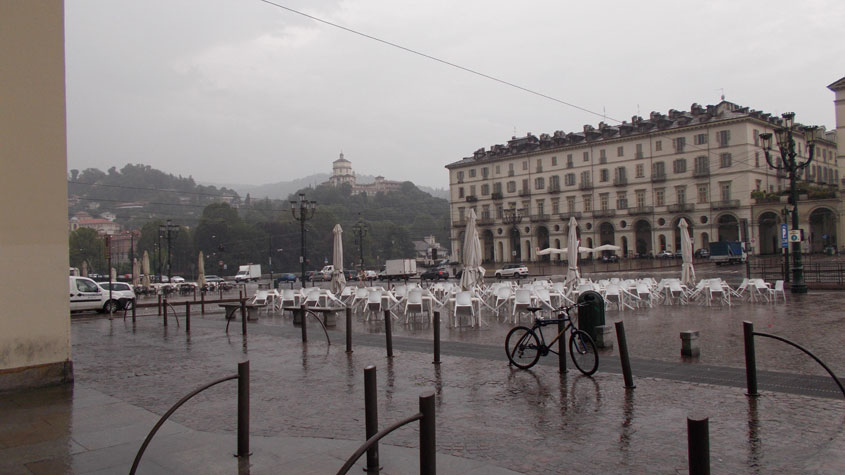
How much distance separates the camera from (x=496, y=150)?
94.6m

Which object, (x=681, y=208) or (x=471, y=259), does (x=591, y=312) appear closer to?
(x=471, y=259)

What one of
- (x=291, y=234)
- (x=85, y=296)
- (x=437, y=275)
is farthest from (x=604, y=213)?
(x=85, y=296)

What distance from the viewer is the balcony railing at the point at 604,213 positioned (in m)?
78.4

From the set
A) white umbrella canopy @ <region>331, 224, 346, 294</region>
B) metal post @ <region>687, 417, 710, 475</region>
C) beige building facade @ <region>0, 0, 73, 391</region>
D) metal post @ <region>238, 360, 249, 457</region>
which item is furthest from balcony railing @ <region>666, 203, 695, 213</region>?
metal post @ <region>687, 417, 710, 475</region>

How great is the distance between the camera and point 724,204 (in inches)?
2655

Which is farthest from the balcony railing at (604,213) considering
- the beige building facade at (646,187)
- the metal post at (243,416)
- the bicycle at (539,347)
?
the metal post at (243,416)

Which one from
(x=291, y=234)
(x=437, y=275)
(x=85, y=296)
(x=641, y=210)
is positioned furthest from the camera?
(x=291, y=234)

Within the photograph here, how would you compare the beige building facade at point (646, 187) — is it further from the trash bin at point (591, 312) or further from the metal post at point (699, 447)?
the metal post at point (699, 447)

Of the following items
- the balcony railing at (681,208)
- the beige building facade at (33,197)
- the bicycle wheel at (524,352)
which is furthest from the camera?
the balcony railing at (681,208)

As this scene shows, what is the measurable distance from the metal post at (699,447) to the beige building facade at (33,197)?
27.7 feet

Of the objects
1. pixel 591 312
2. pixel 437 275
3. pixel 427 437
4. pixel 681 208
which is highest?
pixel 681 208

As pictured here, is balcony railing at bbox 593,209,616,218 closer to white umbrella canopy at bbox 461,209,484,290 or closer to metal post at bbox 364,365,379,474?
white umbrella canopy at bbox 461,209,484,290

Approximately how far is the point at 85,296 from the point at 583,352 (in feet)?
74.5

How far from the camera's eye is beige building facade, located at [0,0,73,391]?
795 cm
